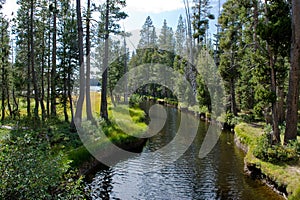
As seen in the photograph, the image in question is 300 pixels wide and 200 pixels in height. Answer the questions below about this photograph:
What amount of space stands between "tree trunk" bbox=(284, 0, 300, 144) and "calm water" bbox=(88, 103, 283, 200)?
328 centimetres

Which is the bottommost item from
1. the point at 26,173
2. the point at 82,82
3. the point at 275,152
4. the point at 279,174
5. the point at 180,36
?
the point at 279,174

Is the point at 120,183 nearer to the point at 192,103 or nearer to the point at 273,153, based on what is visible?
the point at 273,153

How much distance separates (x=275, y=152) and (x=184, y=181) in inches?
176

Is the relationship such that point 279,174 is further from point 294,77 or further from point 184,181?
point 294,77

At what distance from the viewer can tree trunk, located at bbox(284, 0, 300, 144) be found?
15578 millimetres

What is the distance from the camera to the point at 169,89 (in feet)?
208

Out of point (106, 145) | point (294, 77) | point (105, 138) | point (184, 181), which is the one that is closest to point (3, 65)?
point (105, 138)

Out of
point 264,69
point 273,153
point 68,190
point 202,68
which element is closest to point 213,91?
point 202,68

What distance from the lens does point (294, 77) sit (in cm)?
1606

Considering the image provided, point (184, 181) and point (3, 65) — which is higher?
point (3, 65)

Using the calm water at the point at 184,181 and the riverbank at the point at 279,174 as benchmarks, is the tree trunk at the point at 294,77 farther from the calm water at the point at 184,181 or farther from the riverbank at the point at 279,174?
the calm water at the point at 184,181

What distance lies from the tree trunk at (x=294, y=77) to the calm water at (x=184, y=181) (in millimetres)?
3281

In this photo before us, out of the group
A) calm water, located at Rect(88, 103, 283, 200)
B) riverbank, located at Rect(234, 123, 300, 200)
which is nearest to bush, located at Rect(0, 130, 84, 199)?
calm water, located at Rect(88, 103, 283, 200)

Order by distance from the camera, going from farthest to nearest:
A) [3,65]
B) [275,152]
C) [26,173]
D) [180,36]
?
[180,36], [3,65], [275,152], [26,173]
